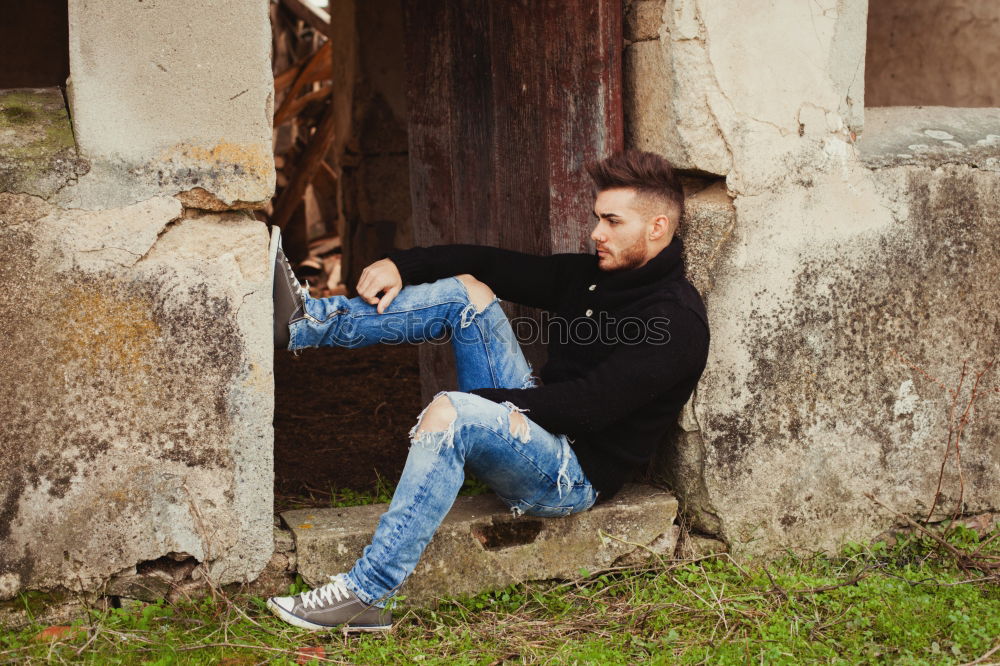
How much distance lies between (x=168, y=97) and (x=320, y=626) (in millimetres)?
1473

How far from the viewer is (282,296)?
111 inches

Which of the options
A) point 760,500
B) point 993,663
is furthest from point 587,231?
point 993,663

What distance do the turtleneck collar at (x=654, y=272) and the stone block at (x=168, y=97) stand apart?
107 centimetres

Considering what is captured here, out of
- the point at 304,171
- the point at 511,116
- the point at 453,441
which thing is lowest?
the point at 453,441

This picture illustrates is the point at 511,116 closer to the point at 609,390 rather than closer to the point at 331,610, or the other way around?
the point at 609,390

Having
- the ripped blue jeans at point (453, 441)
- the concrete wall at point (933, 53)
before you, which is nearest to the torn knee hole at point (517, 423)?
the ripped blue jeans at point (453, 441)

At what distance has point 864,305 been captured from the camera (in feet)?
10.5

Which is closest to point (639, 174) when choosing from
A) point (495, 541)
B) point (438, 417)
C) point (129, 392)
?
point (438, 417)

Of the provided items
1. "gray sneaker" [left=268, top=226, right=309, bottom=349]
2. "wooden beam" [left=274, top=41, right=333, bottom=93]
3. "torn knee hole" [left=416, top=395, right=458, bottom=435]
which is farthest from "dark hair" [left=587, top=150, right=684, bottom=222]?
"wooden beam" [left=274, top=41, right=333, bottom=93]

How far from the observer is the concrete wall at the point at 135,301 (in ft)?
8.43

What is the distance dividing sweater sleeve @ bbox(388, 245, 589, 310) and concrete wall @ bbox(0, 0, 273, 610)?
0.62 m

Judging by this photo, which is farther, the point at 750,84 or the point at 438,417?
the point at 750,84

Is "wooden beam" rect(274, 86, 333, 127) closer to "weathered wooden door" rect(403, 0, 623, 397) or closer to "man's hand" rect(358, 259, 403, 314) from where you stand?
"weathered wooden door" rect(403, 0, 623, 397)

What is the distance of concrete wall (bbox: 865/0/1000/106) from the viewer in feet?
14.7
